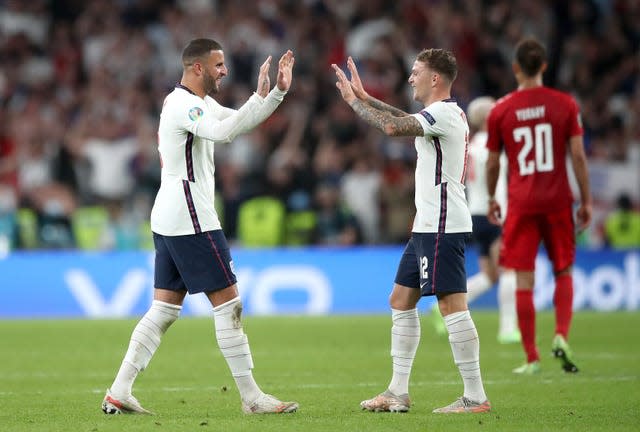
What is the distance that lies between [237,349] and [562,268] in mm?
3441

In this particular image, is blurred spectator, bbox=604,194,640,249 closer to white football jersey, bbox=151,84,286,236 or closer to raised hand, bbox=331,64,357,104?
raised hand, bbox=331,64,357,104

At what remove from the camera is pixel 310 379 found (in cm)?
966

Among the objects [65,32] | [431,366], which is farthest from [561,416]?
[65,32]

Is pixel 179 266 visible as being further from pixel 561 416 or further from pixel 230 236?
pixel 230 236

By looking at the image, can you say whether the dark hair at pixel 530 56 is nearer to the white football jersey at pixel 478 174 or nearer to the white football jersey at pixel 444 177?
the white football jersey at pixel 444 177

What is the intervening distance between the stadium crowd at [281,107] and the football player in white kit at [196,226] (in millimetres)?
10565

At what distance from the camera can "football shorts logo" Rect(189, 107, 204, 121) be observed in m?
7.33

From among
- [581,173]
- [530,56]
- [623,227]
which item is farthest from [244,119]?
[623,227]

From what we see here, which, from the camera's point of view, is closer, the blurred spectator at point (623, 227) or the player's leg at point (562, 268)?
the player's leg at point (562, 268)

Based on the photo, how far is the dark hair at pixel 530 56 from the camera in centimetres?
959

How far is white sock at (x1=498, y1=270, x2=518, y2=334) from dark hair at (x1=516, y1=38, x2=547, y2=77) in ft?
11.3

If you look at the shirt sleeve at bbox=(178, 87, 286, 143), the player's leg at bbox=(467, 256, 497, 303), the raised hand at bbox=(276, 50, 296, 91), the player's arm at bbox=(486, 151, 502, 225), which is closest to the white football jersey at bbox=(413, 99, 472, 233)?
the raised hand at bbox=(276, 50, 296, 91)

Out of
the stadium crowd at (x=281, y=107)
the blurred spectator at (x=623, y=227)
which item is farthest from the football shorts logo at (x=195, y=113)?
the blurred spectator at (x=623, y=227)

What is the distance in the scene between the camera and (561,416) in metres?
7.40
